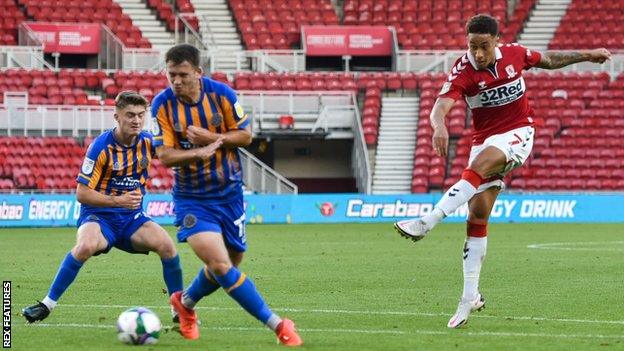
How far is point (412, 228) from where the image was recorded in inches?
403

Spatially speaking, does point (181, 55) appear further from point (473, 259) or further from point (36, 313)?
point (473, 259)

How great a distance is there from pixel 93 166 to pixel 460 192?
11.1ft

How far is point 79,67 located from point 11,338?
36.1 metres

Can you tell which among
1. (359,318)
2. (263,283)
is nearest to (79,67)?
(263,283)

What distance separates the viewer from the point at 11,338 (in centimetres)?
1032

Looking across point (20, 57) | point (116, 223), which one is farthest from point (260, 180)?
point (116, 223)

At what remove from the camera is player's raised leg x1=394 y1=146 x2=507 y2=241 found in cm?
1025

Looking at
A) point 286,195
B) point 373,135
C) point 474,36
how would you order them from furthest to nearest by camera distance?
point 373,135
point 286,195
point 474,36

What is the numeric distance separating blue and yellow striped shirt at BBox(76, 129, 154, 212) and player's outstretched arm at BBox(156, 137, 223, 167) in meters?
2.04

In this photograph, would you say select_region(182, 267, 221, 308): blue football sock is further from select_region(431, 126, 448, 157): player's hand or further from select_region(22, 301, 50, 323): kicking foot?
select_region(431, 126, 448, 157): player's hand

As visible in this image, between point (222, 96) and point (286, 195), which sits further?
point (286, 195)

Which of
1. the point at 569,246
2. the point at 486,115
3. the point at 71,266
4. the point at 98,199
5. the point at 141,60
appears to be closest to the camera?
the point at 486,115

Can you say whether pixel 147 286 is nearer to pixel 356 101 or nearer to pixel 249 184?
pixel 249 184

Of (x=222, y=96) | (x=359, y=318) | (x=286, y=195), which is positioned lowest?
(x=286, y=195)
